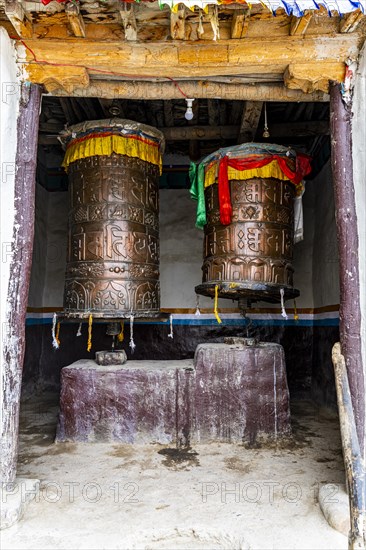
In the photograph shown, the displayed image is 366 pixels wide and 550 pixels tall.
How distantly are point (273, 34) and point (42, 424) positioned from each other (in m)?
4.43

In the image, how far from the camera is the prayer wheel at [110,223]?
447cm

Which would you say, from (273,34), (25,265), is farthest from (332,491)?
(273,34)

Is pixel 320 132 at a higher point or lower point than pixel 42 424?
higher

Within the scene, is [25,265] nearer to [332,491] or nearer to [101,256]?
[101,256]

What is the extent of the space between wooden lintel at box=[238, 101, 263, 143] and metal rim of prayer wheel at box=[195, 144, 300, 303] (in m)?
0.77

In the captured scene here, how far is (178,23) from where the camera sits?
3068 millimetres

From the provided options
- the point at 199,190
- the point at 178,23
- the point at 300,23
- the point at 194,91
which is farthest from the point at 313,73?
the point at 199,190

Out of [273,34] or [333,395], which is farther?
[333,395]

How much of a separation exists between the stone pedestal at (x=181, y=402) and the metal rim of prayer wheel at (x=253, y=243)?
0.67 meters

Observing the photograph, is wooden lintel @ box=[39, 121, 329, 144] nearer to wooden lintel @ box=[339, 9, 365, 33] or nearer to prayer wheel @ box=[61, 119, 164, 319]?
prayer wheel @ box=[61, 119, 164, 319]

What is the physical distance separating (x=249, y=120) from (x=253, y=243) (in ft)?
4.77

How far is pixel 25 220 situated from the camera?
129 inches

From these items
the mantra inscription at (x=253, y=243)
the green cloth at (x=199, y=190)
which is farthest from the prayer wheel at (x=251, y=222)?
the green cloth at (x=199, y=190)

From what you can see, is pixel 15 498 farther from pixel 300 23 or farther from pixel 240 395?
pixel 300 23
